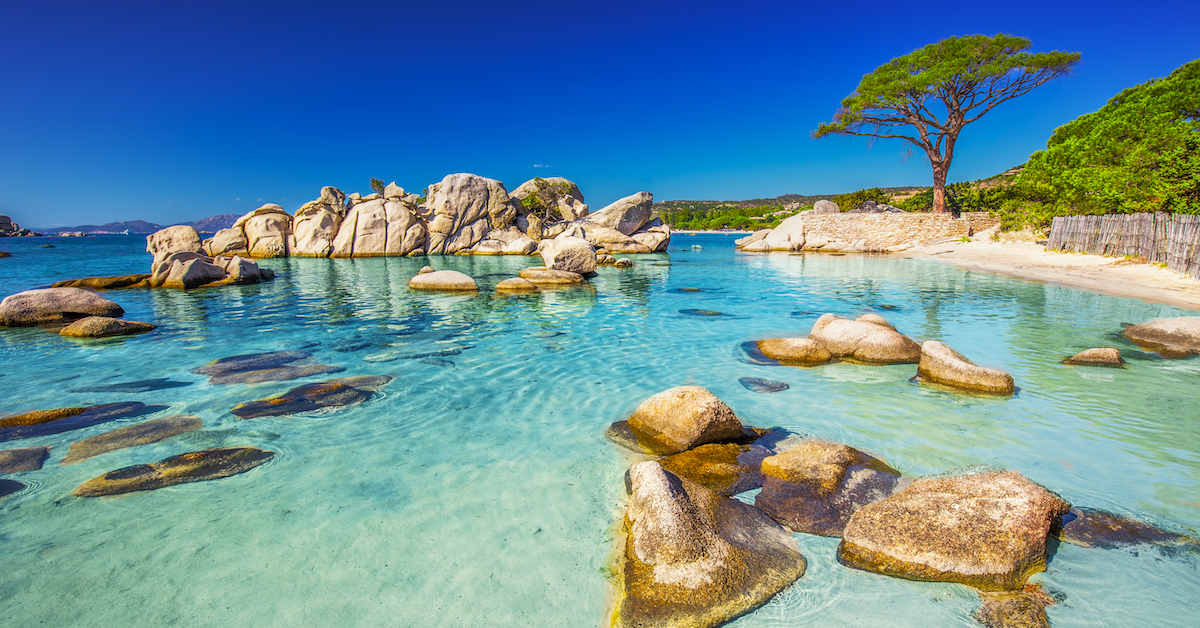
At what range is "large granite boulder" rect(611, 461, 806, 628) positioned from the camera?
9.81ft

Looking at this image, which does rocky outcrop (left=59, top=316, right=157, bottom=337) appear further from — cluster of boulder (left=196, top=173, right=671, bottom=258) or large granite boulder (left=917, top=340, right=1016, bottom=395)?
cluster of boulder (left=196, top=173, right=671, bottom=258)

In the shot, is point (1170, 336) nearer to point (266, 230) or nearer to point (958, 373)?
point (958, 373)

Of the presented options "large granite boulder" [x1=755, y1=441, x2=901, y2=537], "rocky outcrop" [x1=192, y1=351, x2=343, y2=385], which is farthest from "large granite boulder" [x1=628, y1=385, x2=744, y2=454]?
"rocky outcrop" [x1=192, y1=351, x2=343, y2=385]

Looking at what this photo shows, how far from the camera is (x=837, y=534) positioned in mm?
3713

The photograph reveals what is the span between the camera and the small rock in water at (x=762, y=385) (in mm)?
7161

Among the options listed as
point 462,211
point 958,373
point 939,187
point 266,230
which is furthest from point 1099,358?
point 266,230

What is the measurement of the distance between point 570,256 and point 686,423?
18226 millimetres

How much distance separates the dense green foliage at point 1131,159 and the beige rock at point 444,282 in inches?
983

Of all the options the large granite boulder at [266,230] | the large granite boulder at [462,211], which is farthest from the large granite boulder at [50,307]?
the large granite boulder at [462,211]

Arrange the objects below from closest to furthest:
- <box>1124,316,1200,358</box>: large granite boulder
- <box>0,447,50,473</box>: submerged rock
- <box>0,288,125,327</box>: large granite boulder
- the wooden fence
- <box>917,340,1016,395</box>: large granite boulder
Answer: <box>0,447,50,473</box>: submerged rock, <box>917,340,1016,395</box>: large granite boulder, <box>1124,316,1200,358</box>: large granite boulder, <box>0,288,125,327</box>: large granite boulder, the wooden fence

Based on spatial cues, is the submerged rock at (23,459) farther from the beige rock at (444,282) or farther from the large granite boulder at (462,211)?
the large granite boulder at (462,211)

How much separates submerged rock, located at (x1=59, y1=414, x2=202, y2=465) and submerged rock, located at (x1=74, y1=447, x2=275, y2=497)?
688mm

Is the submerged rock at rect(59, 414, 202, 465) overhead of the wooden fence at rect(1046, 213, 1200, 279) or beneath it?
beneath

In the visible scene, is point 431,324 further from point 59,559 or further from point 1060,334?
point 1060,334
